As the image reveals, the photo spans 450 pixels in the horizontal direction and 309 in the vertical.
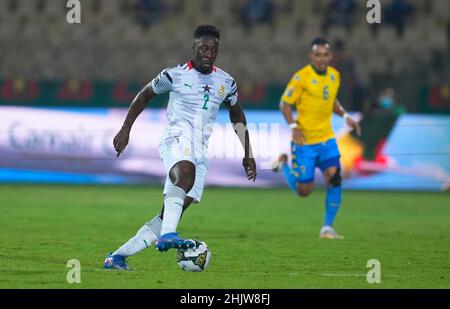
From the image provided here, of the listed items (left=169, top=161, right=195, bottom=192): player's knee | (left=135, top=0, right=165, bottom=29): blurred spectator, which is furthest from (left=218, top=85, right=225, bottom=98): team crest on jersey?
(left=135, top=0, right=165, bottom=29): blurred spectator

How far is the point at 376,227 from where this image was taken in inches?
600

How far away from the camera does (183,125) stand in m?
9.85

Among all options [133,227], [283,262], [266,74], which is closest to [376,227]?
[133,227]

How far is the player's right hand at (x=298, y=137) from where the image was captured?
1418 centimetres

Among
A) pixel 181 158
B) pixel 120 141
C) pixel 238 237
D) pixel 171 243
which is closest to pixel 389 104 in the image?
pixel 238 237

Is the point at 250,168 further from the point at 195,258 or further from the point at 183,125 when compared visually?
the point at 195,258

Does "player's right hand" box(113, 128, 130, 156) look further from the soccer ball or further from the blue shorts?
the blue shorts

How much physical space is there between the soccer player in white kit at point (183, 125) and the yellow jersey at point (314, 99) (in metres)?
4.29

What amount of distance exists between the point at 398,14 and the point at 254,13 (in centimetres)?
356

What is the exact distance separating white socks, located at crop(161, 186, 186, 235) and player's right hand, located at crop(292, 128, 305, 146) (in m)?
4.84

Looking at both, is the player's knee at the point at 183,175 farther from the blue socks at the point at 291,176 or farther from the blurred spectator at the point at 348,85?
the blurred spectator at the point at 348,85

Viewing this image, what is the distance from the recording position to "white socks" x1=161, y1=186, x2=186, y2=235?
9.41 m
